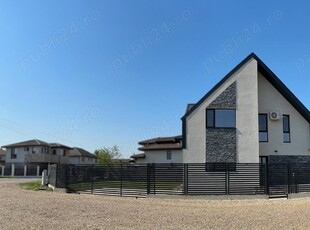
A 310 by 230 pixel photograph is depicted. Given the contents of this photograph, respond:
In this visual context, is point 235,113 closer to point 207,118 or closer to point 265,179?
point 207,118

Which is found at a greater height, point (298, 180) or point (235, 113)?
point (235, 113)

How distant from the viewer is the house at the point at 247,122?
22188 mm

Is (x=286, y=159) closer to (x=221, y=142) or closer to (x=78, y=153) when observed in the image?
(x=221, y=142)

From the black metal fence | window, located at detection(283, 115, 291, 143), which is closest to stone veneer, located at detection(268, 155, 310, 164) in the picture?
window, located at detection(283, 115, 291, 143)

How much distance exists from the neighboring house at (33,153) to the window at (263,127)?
4285 centimetres

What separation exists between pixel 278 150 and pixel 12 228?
19.6 metres

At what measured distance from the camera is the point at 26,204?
13789mm

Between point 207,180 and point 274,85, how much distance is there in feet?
33.5

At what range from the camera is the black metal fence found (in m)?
18.3

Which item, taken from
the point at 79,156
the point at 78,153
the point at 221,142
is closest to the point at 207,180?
the point at 221,142

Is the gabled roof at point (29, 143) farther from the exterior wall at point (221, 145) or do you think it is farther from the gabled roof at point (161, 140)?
the exterior wall at point (221, 145)

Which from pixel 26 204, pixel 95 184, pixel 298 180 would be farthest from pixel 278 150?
pixel 26 204

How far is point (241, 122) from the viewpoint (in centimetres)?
2245

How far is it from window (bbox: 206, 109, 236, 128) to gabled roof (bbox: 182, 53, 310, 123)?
1075 mm
